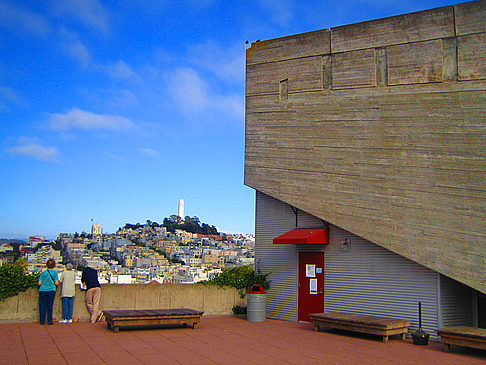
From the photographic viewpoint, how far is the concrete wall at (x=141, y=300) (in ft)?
42.3

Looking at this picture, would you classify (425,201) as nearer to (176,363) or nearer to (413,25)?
(413,25)

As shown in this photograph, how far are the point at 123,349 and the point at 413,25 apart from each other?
11706 mm

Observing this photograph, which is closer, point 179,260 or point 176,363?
point 176,363

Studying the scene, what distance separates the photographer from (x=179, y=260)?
77.5 meters

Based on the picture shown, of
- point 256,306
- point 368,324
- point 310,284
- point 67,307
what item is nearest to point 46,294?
point 67,307

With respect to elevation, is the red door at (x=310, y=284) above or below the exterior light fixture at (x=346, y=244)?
below

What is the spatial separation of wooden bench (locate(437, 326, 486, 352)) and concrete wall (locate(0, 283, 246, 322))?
7.72 meters

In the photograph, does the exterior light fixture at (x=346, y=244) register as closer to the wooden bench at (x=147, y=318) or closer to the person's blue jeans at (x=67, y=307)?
the wooden bench at (x=147, y=318)

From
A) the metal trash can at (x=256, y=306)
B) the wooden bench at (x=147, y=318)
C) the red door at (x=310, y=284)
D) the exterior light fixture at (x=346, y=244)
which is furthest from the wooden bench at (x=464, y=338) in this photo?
the wooden bench at (x=147, y=318)

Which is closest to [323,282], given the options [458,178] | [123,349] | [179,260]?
[458,178]

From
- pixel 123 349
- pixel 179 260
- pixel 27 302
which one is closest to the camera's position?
pixel 123 349

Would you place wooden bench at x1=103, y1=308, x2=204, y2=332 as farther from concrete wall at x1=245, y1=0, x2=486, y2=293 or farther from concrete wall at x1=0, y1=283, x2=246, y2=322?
concrete wall at x1=245, y1=0, x2=486, y2=293

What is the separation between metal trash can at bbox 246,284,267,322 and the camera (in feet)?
50.1

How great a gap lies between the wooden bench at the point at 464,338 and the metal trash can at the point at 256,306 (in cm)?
613
